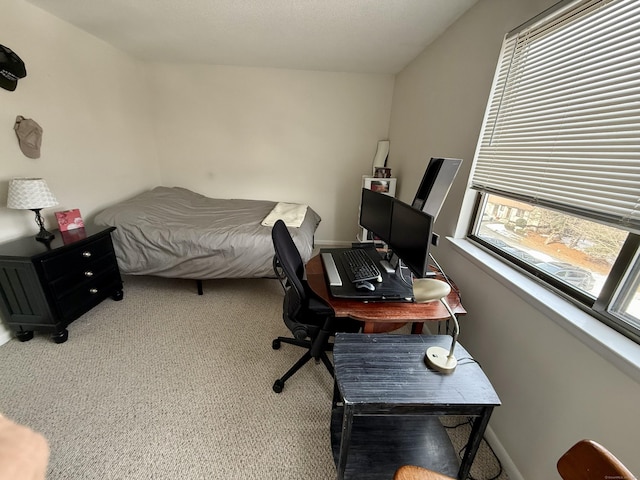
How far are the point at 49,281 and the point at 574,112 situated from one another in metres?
3.21

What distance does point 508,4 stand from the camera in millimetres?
1405

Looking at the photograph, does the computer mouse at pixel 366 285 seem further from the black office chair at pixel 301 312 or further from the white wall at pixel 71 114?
the white wall at pixel 71 114

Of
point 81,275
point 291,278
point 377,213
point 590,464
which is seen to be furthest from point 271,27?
point 590,464

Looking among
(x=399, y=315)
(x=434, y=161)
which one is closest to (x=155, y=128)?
(x=434, y=161)

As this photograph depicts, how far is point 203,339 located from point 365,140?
10.5 ft

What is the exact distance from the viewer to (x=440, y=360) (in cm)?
98

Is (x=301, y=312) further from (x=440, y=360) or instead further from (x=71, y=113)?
(x=71, y=113)

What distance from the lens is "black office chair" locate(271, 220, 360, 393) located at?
4.49 ft

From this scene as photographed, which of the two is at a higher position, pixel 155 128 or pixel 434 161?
pixel 155 128

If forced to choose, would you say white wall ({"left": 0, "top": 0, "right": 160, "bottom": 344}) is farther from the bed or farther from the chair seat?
the chair seat

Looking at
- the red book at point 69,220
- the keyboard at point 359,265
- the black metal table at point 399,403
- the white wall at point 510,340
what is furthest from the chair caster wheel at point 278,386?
the red book at point 69,220

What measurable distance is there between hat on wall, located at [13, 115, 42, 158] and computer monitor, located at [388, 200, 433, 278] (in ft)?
9.31

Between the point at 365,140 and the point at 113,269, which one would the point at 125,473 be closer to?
the point at 113,269

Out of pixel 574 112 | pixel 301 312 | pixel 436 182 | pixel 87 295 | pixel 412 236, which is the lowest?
pixel 87 295
